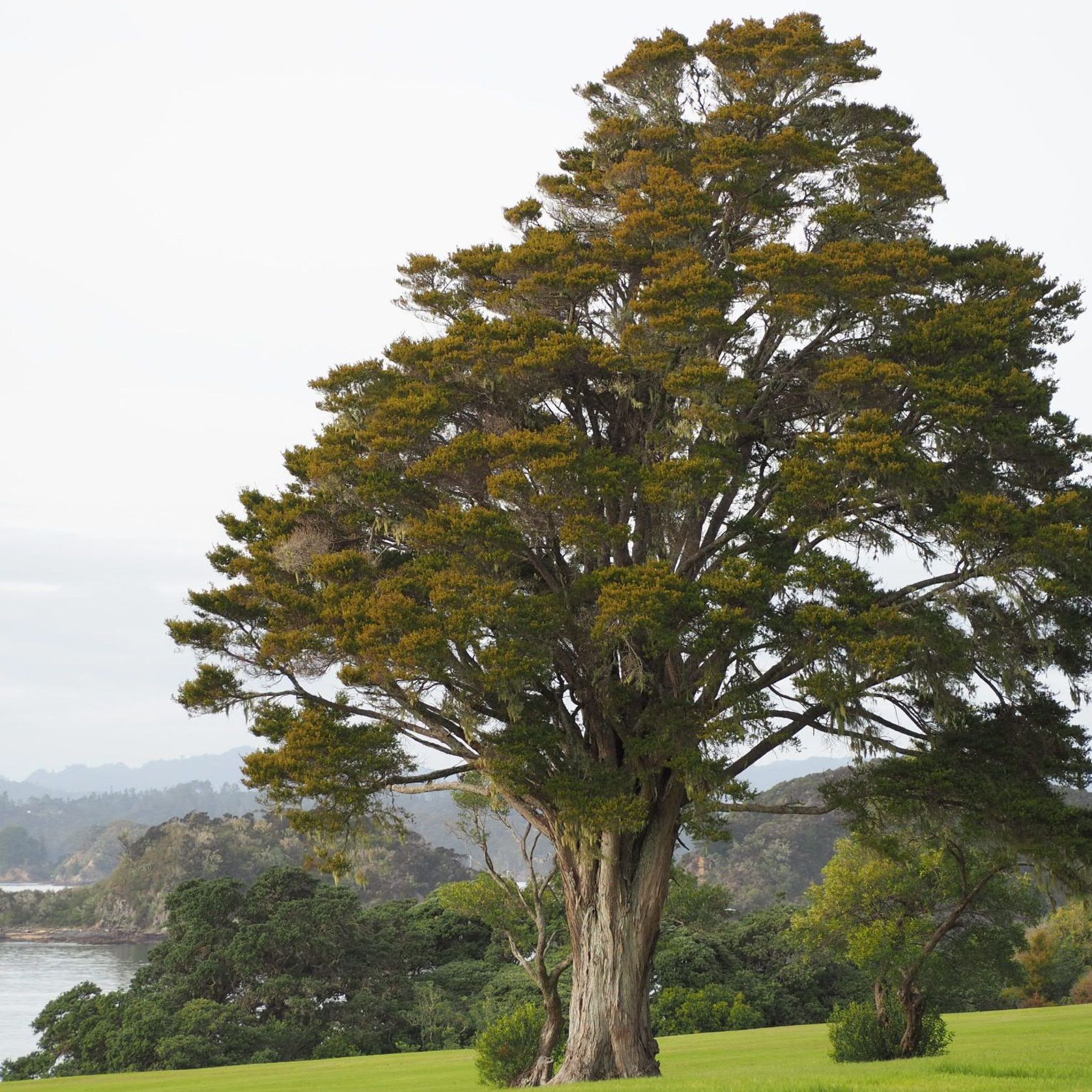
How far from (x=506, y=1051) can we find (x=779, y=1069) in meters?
3.57

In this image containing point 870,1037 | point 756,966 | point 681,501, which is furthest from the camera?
point 756,966

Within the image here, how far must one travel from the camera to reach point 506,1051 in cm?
1573

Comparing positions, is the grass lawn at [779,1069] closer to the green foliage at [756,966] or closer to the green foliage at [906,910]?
the green foliage at [906,910]

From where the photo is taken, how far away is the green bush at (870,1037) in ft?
53.4

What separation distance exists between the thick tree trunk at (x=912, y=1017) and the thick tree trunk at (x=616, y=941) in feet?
11.4

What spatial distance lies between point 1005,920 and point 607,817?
17524 millimetres

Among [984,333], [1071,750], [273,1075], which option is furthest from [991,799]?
[273,1075]

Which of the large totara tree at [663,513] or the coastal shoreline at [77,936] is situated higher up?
the large totara tree at [663,513]

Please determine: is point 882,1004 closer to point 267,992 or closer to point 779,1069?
point 779,1069

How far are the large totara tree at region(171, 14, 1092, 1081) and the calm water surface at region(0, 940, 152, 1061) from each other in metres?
28.7

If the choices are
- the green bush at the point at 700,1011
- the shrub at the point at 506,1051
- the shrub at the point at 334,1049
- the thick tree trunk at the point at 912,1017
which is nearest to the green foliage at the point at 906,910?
the thick tree trunk at the point at 912,1017

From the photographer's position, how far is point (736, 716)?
517 inches

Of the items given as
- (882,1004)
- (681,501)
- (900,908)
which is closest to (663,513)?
(681,501)

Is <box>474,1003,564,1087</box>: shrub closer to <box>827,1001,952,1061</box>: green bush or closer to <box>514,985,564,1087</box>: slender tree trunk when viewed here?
<box>514,985,564,1087</box>: slender tree trunk
